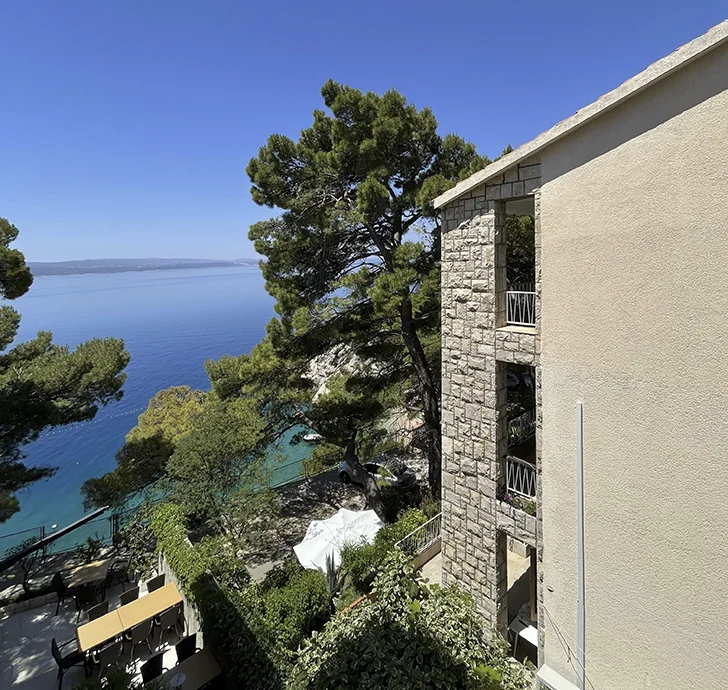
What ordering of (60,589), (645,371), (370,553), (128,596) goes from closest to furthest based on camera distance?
1. (645,371)
2. (370,553)
3. (128,596)
4. (60,589)

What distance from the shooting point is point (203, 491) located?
1047 cm

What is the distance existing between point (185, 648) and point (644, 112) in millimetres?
10439

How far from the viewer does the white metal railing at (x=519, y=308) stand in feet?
19.0

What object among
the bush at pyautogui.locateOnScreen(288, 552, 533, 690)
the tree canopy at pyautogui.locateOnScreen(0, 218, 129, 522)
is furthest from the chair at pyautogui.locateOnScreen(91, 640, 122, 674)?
the tree canopy at pyautogui.locateOnScreen(0, 218, 129, 522)

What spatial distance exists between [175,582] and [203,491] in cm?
224

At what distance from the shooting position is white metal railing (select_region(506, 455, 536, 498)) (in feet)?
19.2

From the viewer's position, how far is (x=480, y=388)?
19.7 feet

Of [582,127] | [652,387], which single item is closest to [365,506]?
[652,387]

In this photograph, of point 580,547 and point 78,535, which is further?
point 78,535

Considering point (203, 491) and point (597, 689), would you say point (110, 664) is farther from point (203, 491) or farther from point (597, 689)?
point (597, 689)

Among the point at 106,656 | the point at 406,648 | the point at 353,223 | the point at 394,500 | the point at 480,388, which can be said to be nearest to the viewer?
the point at 406,648

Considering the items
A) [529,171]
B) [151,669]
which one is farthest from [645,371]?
[151,669]

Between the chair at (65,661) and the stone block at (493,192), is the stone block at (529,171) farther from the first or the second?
the chair at (65,661)

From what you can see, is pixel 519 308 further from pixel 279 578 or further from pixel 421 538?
pixel 279 578
